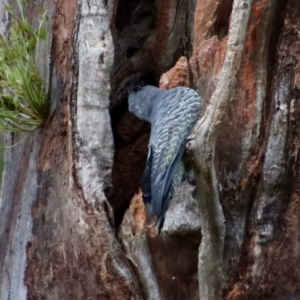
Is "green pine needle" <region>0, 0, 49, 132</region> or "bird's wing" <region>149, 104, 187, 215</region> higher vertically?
"green pine needle" <region>0, 0, 49, 132</region>

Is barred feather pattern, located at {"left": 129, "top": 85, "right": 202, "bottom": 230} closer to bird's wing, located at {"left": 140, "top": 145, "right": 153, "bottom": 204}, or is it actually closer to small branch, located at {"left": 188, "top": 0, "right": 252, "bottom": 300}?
bird's wing, located at {"left": 140, "top": 145, "right": 153, "bottom": 204}

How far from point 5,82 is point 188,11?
101cm

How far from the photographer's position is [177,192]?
A: 3.05 metres

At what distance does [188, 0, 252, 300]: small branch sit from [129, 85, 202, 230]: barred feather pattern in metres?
0.19

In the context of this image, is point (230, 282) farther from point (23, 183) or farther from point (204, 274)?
point (23, 183)

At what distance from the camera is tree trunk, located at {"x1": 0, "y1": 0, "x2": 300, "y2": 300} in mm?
2889

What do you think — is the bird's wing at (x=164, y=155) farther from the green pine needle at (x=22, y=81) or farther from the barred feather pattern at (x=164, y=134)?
the green pine needle at (x=22, y=81)

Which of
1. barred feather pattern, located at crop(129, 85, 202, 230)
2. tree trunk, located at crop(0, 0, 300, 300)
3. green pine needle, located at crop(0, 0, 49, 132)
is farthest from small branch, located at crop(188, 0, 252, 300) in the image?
green pine needle, located at crop(0, 0, 49, 132)

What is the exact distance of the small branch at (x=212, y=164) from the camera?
267 centimetres

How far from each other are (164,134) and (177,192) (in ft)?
0.74


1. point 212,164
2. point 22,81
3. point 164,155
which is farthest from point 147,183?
point 22,81

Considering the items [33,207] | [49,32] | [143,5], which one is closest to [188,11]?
[143,5]

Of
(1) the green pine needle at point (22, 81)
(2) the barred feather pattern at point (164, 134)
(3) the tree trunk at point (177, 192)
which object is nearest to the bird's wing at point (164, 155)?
(2) the barred feather pattern at point (164, 134)

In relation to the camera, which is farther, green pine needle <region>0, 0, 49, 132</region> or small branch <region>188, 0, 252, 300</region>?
green pine needle <region>0, 0, 49, 132</region>
